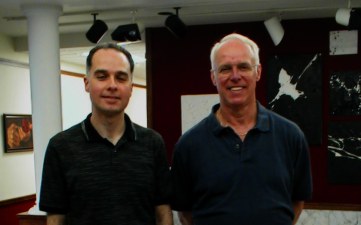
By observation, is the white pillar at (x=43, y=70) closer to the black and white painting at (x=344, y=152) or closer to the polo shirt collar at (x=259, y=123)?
the polo shirt collar at (x=259, y=123)

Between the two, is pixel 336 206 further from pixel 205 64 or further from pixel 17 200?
pixel 17 200

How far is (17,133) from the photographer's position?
18.0 ft

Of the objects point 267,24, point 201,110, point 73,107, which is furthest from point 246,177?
point 73,107

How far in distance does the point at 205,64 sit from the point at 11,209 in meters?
3.00

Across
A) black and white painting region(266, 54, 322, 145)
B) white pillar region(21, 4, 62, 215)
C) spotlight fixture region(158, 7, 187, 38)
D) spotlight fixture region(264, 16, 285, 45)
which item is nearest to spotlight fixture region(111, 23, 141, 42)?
spotlight fixture region(158, 7, 187, 38)

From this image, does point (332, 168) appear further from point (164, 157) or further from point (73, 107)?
point (73, 107)

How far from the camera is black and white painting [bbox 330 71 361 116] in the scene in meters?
4.42

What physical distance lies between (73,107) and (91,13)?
3.14 meters

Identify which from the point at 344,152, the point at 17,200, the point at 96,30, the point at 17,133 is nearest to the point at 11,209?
the point at 17,200

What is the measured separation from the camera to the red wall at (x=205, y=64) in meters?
4.51

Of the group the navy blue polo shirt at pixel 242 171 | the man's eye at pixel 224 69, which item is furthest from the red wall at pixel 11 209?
the man's eye at pixel 224 69

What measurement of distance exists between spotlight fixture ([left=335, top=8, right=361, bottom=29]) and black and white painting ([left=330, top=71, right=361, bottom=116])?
82 cm

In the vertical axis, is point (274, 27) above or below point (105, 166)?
above

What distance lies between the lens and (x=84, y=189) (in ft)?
5.38
